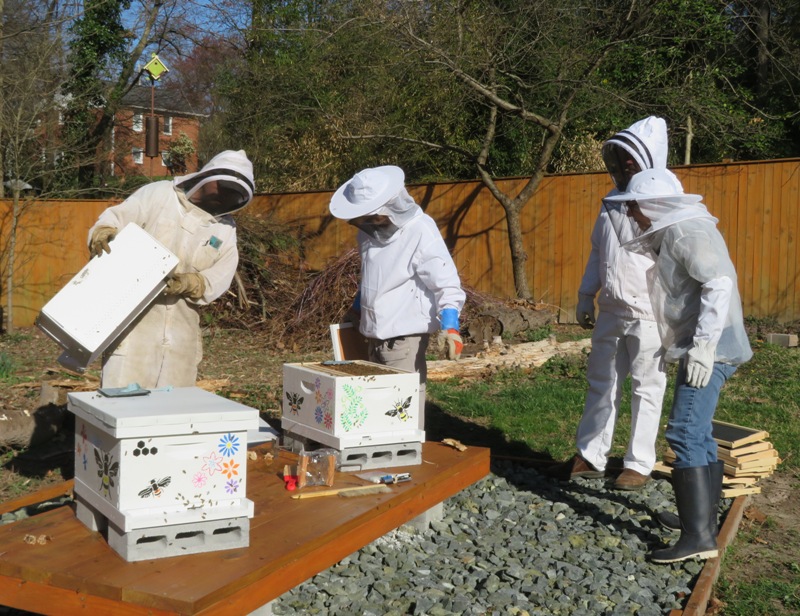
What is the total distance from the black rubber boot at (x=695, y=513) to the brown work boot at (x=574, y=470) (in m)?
1.25

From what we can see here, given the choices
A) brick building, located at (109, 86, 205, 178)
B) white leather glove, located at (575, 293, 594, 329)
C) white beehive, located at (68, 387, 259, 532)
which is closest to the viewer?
white beehive, located at (68, 387, 259, 532)

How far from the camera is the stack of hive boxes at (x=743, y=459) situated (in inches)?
207

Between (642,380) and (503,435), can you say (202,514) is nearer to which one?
(642,380)

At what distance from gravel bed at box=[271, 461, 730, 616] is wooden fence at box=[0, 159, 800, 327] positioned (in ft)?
22.5

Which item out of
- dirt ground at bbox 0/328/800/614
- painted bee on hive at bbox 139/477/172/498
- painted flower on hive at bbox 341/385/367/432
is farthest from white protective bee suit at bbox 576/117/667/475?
painted bee on hive at bbox 139/477/172/498

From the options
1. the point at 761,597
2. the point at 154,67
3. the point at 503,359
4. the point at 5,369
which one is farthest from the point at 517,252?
the point at 154,67

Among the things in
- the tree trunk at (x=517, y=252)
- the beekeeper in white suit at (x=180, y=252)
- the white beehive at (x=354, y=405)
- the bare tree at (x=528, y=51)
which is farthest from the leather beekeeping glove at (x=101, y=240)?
the tree trunk at (x=517, y=252)

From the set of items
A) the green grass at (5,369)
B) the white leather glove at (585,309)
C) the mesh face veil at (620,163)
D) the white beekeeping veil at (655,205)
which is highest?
the mesh face veil at (620,163)

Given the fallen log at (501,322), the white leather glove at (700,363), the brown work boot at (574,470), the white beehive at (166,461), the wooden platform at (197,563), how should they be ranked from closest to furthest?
1. the wooden platform at (197,563)
2. the white beehive at (166,461)
3. the white leather glove at (700,363)
4. the brown work boot at (574,470)
5. the fallen log at (501,322)

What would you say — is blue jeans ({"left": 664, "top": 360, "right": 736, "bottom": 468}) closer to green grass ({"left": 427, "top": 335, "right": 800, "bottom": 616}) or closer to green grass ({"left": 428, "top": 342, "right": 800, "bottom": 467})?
green grass ({"left": 427, "top": 335, "right": 800, "bottom": 616})

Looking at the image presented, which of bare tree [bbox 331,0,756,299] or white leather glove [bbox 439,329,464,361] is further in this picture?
bare tree [bbox 331,0,756,299]

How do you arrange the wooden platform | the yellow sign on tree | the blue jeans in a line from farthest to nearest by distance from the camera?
the yellow sign on tree
the blue jeans
the wooden platform

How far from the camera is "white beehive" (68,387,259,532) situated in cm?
298

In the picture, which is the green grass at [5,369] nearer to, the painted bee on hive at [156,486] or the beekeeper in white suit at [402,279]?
the beekeeper in white suit at [402,279]
